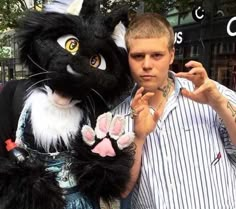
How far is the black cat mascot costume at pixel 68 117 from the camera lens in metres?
2.00

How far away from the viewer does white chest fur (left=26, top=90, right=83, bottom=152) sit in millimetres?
2092

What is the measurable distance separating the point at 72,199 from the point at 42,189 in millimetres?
196

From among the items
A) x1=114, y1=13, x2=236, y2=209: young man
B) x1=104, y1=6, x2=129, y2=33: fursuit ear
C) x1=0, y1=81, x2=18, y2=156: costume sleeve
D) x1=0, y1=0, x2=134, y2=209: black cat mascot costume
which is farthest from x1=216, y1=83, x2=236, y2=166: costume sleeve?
x1=0, y1=81, x2=18, y2=156: costume sleeve

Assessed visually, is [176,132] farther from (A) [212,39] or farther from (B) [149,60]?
(A) [212,39]

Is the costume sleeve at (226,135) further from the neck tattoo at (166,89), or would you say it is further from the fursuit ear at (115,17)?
the fursuit ear at (115,17)

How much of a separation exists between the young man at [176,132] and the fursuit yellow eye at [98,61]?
0.15 metres

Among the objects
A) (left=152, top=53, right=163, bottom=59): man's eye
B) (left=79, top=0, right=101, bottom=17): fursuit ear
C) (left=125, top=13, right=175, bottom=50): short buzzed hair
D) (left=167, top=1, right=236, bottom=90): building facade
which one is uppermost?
(left=167, top=1, right=236, bottom=90): building facade

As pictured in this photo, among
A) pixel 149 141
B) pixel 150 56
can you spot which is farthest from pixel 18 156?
pixel 150 56

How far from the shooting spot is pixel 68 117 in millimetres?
2123

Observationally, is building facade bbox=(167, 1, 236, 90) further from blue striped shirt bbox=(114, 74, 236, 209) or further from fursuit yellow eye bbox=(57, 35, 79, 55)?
fursuit yellow eye bbox=(57, 35, 79, 55)

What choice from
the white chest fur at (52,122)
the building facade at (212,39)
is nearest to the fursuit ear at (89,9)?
the white chest fur at (52,122)

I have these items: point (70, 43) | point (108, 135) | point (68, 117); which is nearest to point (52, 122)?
point (68, 117)

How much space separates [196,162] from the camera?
214 centimetres

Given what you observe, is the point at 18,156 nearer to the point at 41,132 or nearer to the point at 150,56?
the point at 41,132
